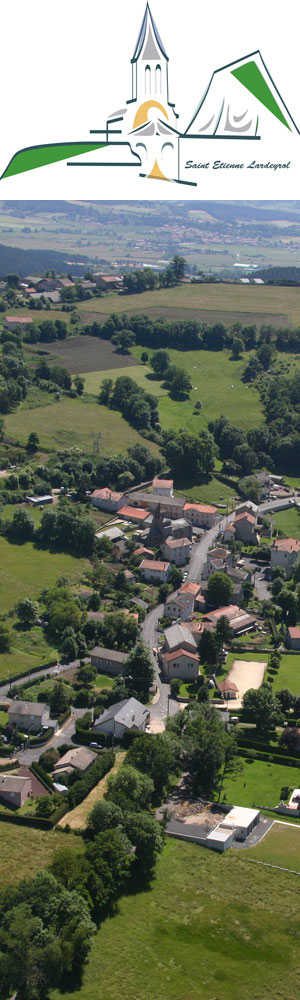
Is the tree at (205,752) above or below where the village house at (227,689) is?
above

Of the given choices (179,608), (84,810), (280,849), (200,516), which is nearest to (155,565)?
(179,608)

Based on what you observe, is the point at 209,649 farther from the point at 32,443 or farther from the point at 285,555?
the point at 32,443

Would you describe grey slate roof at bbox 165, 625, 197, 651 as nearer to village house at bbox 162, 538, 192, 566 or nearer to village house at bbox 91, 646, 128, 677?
village house at bbox 91, 646, 128, 677

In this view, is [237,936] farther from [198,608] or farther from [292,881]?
[198,608]

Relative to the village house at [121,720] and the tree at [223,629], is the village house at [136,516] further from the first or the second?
the village house at [121,720]

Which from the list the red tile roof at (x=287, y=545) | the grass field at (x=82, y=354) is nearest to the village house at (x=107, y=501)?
the red tile roof at (x=287, y=545)

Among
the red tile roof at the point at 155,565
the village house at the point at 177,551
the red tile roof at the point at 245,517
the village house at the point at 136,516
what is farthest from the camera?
the village house at the point at 136,516
